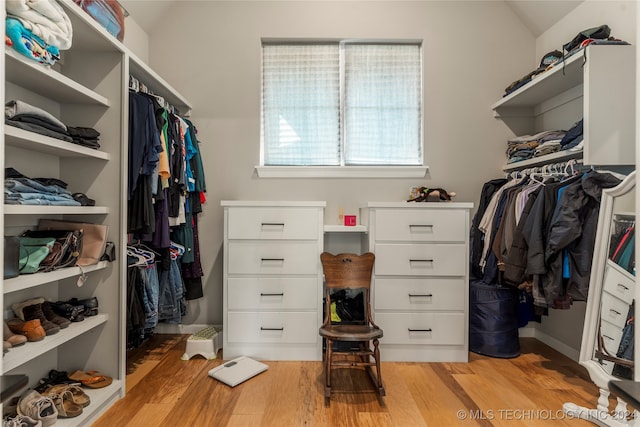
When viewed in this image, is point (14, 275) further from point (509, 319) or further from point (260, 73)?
point (509, 319)

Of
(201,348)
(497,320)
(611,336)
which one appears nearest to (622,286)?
(611,336)

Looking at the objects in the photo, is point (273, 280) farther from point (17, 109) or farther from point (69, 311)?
point (17, 109)

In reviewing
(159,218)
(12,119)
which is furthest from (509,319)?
(12,119)

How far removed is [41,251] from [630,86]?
3071mm

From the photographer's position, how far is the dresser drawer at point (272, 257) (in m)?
2.41

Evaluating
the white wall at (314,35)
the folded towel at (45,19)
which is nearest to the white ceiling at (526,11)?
the white wall at (314,35)

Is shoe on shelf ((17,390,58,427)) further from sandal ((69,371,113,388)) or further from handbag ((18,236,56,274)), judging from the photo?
handbag ((18,236,56,274))

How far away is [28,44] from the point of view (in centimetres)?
136

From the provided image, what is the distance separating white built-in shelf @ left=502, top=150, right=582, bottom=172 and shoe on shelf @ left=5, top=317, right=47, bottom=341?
116 inches

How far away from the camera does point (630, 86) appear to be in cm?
194

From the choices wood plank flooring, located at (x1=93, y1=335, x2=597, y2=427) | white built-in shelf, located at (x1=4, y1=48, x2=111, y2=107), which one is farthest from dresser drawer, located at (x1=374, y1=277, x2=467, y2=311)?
white built-in shelf, located at (x1=4, y1=48, x2=111, y2=107)

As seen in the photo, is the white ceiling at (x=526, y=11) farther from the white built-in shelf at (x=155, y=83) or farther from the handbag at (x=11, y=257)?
the handbag at (x=11, y=257)

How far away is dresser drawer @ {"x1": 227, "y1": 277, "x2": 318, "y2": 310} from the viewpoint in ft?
7.90

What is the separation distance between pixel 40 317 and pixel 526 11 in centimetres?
383
